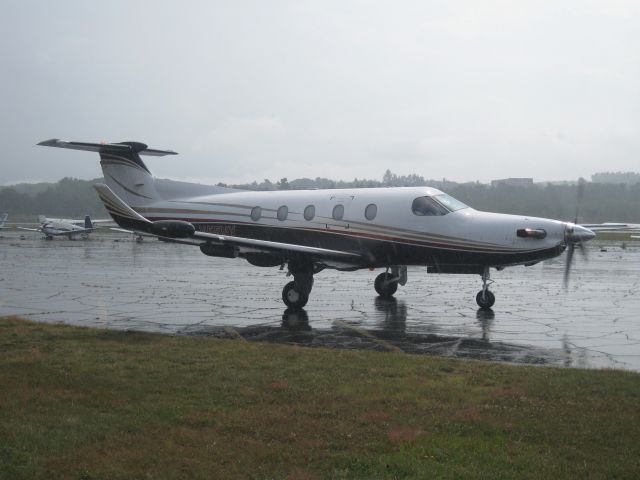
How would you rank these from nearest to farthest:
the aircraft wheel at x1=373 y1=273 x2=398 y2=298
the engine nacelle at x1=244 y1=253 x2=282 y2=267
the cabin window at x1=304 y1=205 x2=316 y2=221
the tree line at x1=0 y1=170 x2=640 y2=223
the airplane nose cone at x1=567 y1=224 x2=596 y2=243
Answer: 1. the airplane nose cone at x1=567 y1=224 x2=596 y2=243
2. the engine nacelle at x1=244 y1=253 x2=282 y2=267
3. the cabin window at x1=304 y1=205 x2=316 y2=221
4. the aircraft wheel at x1=373 y1=273 x2=398 y2=298
5. the tree line at x1=0 y1=170 x2=640 y2=223

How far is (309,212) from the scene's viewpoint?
19109mm

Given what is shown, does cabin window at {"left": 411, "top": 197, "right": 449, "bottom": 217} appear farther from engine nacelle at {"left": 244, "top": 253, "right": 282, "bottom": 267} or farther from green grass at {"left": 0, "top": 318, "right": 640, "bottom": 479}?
green grass at {"left": 0, "top": 318, "right": 640, "bottom": 479}

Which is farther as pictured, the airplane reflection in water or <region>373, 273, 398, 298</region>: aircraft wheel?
<region>373, 273, 398, 298</region>: aircraft wheel

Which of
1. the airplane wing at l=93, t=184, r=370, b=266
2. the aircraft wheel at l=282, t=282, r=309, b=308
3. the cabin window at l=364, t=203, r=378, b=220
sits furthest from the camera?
the cabin window at l=364, t=203, r=378, b=220

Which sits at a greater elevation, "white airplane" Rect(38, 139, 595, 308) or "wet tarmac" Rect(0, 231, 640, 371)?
"white airplane" Rect(38, 139, 595, 308)

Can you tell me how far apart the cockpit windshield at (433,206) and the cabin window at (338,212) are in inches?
81.3

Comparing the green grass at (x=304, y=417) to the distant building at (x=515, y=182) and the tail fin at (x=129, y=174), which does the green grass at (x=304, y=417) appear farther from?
the distant building at (x=515, y=182)

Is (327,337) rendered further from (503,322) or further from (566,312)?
(566,312)

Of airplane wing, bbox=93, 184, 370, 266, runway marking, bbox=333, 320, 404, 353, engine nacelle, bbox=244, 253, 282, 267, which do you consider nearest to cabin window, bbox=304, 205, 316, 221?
airplane wing, bbox=93, 184, 370, 266

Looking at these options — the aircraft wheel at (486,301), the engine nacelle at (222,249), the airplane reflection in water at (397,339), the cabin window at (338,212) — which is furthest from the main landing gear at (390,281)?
the engine nacelle at (222,249)

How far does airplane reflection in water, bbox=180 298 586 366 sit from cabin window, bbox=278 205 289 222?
4.03m

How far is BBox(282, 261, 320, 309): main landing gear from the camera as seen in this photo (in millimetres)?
17453

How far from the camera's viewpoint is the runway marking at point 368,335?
39.7 feet

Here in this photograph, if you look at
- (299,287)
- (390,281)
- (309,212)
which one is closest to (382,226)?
(309,212)
